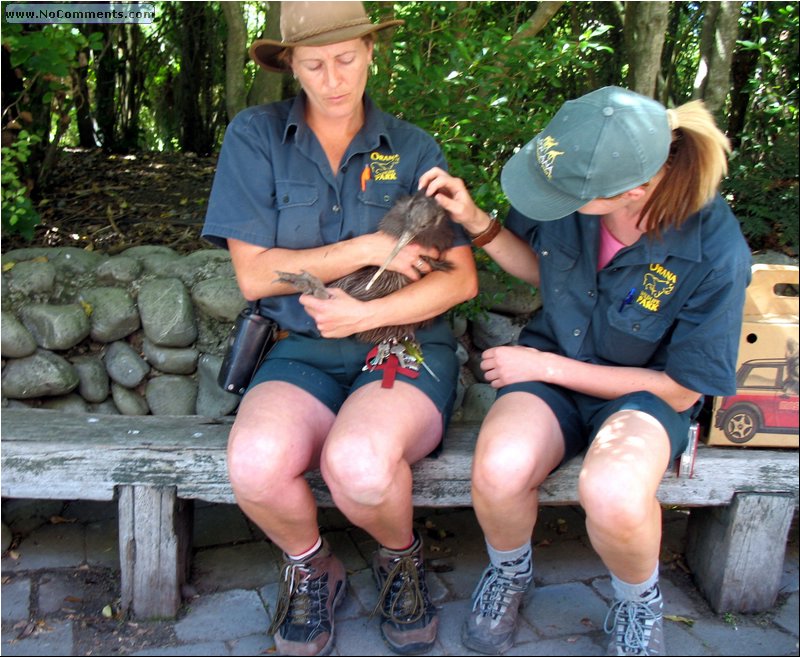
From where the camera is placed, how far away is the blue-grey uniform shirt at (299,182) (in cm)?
287

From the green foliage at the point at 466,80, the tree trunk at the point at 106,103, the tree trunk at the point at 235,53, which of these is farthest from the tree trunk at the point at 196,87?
the green foliage at the point at 466,80

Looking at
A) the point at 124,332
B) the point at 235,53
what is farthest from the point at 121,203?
the point at 124,332

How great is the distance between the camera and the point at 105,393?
12.8 feet

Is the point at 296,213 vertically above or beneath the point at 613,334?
above

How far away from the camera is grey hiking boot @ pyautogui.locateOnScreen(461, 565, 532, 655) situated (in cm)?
273

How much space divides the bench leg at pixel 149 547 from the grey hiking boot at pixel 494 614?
1.05m

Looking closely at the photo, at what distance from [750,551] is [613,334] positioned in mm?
1006

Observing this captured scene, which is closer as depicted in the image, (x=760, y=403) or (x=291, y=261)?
(x=291, y=261)

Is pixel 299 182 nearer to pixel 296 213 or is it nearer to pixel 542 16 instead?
pixel 296 213

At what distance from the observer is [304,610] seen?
8.93 ft

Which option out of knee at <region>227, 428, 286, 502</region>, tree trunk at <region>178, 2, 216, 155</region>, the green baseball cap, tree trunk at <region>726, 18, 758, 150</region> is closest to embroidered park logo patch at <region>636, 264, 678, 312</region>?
the green baseball cap

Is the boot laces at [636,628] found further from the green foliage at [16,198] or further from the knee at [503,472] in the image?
the green foliage at [16,198]

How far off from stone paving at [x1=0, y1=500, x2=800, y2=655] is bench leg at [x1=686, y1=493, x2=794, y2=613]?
6 cm

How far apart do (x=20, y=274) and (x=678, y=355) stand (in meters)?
2.98
